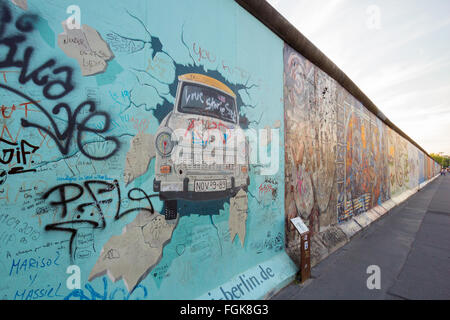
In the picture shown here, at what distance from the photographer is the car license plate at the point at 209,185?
2.88m

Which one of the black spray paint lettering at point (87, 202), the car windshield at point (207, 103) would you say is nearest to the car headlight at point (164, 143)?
the car windshield at point (207, 103)

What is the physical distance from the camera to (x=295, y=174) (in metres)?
4.82

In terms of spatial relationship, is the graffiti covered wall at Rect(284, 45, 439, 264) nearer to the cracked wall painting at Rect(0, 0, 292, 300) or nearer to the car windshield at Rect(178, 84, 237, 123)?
the car windshield at Rect(178, 84, 237, 123)

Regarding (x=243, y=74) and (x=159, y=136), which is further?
(x=243, y=74)

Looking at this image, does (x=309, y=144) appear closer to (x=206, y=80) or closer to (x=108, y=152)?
(x=206, y=80)

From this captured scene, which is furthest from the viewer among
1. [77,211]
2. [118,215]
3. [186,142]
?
[186,142]

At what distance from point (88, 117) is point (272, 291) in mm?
3442

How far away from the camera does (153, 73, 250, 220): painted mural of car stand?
2.59m

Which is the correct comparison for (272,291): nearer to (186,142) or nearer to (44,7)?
(186,142)

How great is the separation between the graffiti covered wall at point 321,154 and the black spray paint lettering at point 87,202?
129 inches

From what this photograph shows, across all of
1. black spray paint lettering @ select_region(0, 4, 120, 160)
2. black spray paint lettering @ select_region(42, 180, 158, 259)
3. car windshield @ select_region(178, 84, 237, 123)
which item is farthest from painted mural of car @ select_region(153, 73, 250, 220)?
black spray paint lettering @ select_region(0, 4, 120, 160)

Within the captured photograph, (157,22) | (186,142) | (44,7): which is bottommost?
(186,142)

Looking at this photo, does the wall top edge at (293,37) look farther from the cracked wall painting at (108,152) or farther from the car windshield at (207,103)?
the car windshield at (207,103)
